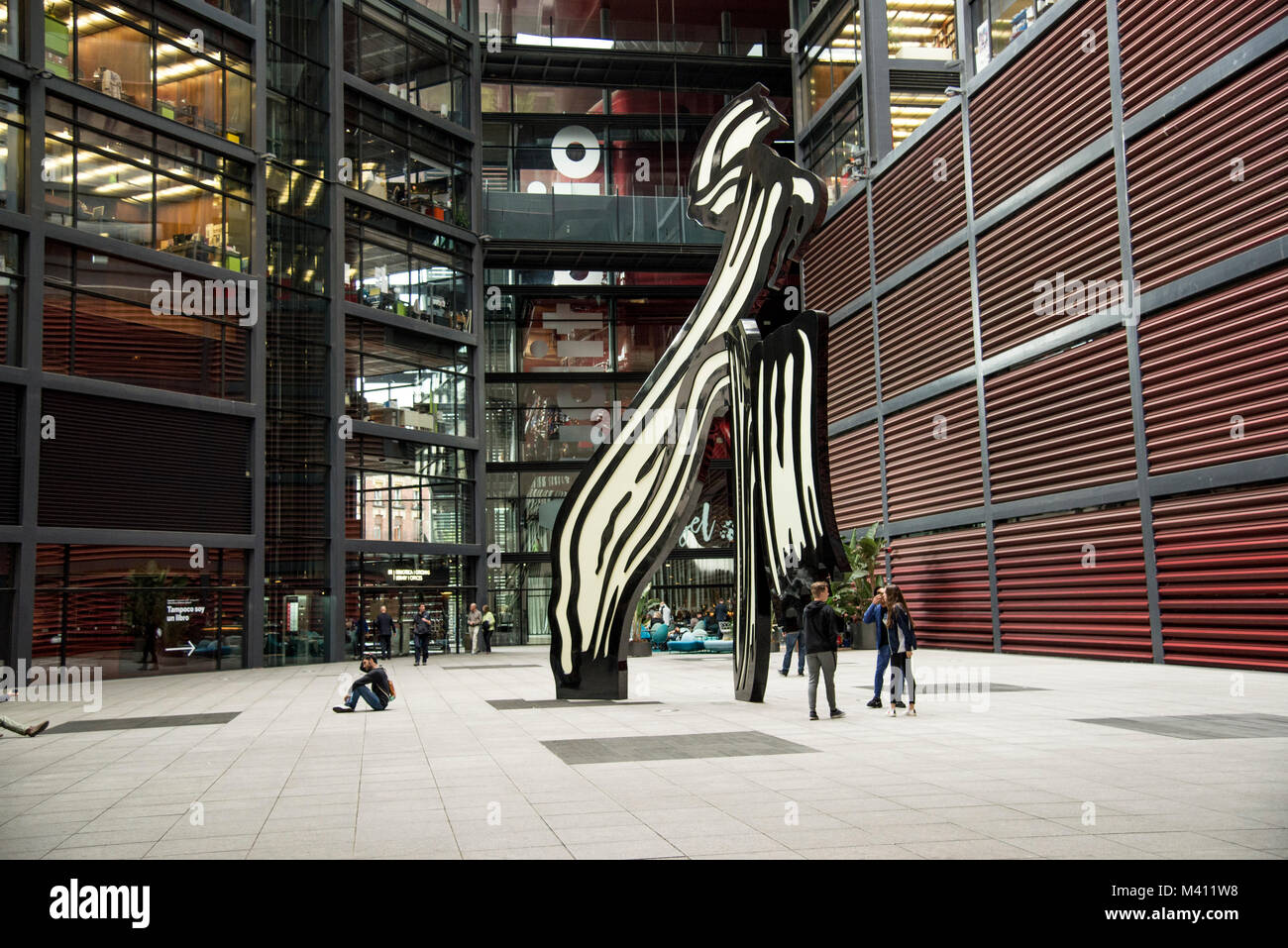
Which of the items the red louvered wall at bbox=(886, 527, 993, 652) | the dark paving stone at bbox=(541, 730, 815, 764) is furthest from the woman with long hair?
the red louvered wall at bbox=(886, 527, 993, 652)

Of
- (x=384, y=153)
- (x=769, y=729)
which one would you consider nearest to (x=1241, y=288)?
(x=769, y=729)

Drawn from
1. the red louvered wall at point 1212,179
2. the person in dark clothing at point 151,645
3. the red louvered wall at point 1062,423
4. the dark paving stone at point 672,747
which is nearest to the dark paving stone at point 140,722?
the dark paving stone at point 672,747

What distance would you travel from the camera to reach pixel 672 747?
1164cm

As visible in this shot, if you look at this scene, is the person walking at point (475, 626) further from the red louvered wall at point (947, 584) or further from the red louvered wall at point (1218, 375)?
the red louvered wall at point (1218, 375)

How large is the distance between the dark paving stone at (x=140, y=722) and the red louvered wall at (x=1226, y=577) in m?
16.2

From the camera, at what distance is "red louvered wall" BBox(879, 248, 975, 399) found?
1156 inches

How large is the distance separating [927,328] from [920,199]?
362cm

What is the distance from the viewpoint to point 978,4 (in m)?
29.0

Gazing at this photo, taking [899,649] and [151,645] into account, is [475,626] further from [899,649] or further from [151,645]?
[899,649]

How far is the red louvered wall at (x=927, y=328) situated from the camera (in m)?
29.4

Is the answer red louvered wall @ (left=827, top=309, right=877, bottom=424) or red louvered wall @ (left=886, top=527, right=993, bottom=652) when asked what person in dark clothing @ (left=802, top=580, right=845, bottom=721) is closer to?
red louvered wall @ (left=886, top=527, right=993, bottom=652)
